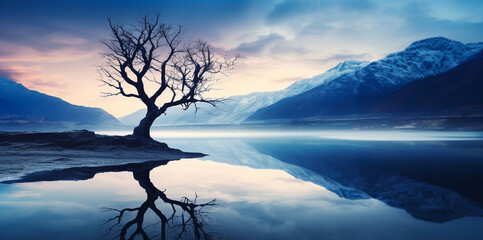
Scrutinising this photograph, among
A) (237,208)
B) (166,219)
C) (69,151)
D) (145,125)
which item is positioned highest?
(145,125)

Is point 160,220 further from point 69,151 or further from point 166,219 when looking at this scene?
point 69,151

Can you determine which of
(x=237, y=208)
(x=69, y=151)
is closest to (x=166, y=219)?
(x=237, y=208)

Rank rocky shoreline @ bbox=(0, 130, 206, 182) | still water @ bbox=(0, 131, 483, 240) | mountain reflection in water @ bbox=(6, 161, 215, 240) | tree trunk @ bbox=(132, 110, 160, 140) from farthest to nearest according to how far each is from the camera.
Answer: tree trunk @ bbox=(132, 110, 160, 140)
rocky shoreline @ bbox=(0, 130, 206, 182)
still water @ bbox=(0, 131, 483, 240)
mountain reflection in water @ bbox=(6, 161, 215, 240)

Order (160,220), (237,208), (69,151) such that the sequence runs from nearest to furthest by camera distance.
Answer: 1. (160,220)
2. (237,208)
3. (69,151)

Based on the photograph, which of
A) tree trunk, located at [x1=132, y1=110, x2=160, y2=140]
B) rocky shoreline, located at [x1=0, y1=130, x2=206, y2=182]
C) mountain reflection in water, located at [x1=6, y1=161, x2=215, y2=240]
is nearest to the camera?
mountain reflection in water, located at [x1=6, y1=161, x2=215, y2=240]

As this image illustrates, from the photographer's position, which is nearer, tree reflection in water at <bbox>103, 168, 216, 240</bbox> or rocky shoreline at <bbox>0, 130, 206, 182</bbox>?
tree reflection in water at <bbox>103, 168, 216, 240</bbox>

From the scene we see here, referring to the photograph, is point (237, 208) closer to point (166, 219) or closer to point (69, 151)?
point (166, 219)

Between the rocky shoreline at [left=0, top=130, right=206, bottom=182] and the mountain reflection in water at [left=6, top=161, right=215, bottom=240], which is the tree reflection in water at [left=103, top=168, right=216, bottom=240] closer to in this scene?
the mountain reflection in water at [left=6, top=161, right=215, bottom=240]

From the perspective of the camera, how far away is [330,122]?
15675 cm

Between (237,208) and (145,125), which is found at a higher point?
(145,125)

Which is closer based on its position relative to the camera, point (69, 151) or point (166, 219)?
point (166, 219)

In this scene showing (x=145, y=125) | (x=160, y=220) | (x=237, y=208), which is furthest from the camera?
(x=145, y=125)

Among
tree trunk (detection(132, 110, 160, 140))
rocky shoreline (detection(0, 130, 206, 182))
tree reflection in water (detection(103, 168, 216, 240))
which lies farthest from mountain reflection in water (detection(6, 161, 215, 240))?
tree trunk (detection(132, 110, 160, 140))

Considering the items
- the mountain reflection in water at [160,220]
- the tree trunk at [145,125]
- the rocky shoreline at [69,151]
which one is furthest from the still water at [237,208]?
the tree trunk at [145,125]
